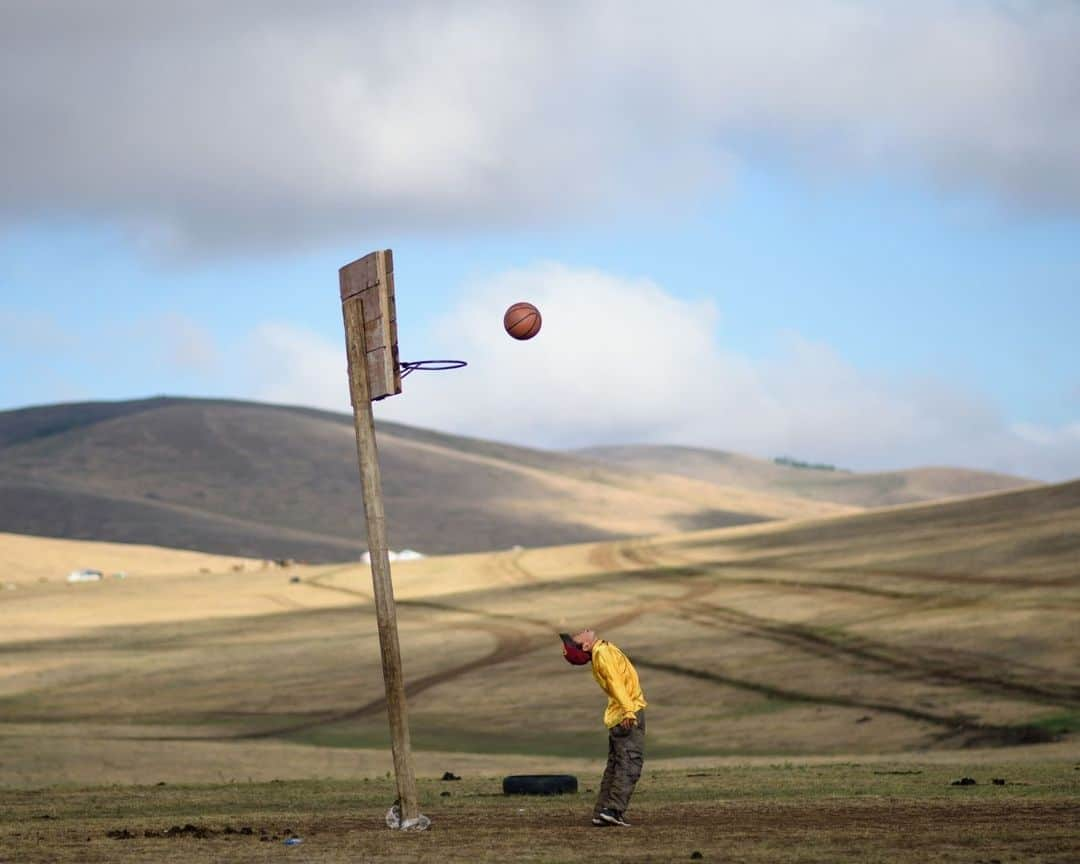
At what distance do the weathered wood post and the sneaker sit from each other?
5.37 feet

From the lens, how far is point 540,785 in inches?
715

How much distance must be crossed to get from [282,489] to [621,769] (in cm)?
13266

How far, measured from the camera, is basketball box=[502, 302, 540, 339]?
50.4 feet

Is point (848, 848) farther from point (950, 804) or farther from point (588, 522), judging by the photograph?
point (588, 522)

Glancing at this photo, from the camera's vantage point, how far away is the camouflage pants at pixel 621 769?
46.1 feet

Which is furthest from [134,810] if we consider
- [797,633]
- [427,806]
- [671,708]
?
[797,633]

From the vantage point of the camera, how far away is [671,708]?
35.0 metres

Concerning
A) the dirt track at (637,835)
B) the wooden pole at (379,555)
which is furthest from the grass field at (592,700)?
the wooden pole at (379,555)

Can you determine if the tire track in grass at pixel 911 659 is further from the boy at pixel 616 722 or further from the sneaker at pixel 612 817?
the sneaker at pixel 612 817

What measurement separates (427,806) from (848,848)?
20.4 feet

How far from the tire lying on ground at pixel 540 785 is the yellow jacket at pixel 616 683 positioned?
13.1ft

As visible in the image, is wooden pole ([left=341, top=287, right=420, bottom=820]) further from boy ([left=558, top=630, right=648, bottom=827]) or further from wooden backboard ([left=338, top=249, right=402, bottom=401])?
boy ([left=558, top=630, right=648, bottom=827])

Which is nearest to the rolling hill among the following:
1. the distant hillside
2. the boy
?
the boy

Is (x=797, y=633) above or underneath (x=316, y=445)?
underneath
